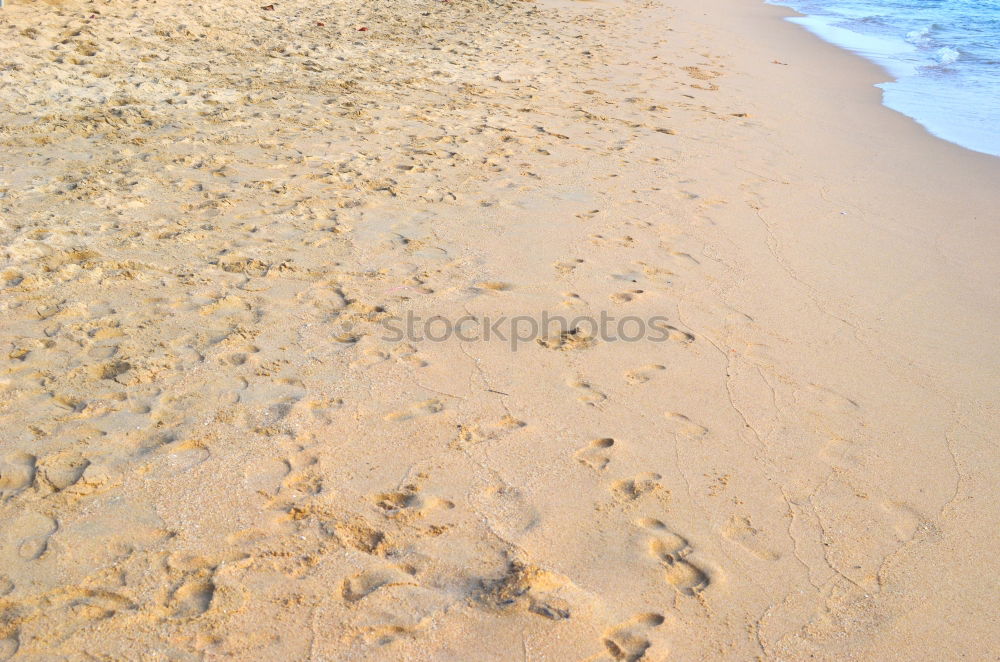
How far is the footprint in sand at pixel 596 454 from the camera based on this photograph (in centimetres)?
276

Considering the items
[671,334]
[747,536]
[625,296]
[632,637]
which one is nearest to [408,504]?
[632,637]

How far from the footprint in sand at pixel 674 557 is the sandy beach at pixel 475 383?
0.4 inches

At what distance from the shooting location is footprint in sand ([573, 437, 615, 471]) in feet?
9.06

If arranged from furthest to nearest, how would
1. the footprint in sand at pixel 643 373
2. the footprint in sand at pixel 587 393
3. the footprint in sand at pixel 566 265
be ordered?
the footprint in sand at pixel 566 265
the footprint in sand at pixel 643 373
the footprint in sand at pixel 587 393

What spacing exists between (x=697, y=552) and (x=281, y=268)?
2.38m

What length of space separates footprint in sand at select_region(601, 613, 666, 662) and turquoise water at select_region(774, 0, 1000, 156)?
6320mm

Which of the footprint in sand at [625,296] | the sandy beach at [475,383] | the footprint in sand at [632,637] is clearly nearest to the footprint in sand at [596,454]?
the sandy beach at [475,383]

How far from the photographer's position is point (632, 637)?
6.91 feet

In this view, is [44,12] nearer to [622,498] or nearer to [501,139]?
[501,139]

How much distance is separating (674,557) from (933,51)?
1149 cm

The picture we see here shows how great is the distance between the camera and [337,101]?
650 cm

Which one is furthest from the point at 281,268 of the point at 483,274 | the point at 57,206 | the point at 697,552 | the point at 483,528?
the point at 697,552

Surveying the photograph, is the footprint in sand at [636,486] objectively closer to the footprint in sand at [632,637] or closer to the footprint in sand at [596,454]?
the footprint in sand at [596,454]

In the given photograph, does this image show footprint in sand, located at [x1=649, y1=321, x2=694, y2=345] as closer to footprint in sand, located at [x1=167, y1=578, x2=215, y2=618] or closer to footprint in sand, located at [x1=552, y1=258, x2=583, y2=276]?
footprint in sand, located at [x1=552, y1=258, x2=583, y2=276]
